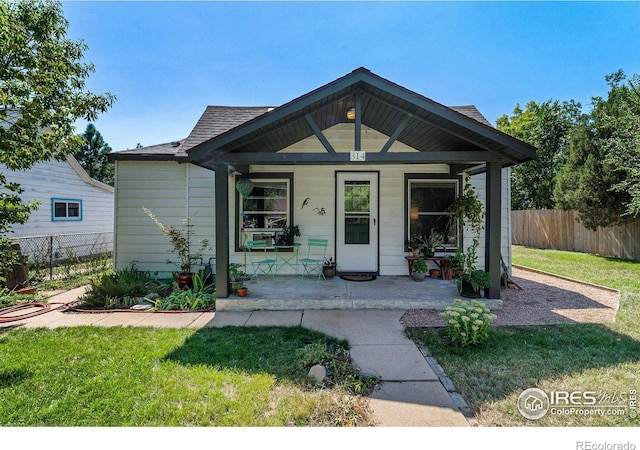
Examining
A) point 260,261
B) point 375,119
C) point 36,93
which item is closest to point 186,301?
point 260,261

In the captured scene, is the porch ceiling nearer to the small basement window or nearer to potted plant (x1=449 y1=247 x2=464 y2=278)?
potted plant (x1=449 y1=247 x2=464 y2=278)

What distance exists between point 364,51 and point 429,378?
6.63 meters

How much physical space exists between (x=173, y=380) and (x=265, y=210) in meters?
4.33

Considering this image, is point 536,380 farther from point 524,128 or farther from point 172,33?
point 524,128

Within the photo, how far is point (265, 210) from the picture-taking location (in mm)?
6625

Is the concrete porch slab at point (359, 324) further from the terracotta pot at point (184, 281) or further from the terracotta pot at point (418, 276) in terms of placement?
the terracotta pot at point (184, 281)

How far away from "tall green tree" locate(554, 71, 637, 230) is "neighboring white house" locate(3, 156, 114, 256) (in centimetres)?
1719

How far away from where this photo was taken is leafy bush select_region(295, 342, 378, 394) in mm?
2586

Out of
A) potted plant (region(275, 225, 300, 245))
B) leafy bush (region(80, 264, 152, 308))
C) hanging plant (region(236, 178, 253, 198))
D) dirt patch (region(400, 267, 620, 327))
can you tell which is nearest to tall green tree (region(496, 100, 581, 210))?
dirt patch (region(400, 267, 620, 327))

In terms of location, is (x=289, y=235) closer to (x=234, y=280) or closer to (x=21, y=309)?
(x=234, y=280)

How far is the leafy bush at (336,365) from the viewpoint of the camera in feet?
8.48

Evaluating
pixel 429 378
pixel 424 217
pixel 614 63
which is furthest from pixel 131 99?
pixel 614 63

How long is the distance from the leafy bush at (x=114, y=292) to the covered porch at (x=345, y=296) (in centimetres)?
189

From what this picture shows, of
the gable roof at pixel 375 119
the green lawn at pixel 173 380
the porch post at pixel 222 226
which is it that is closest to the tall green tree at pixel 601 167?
the gable roof at pixel 375 119
